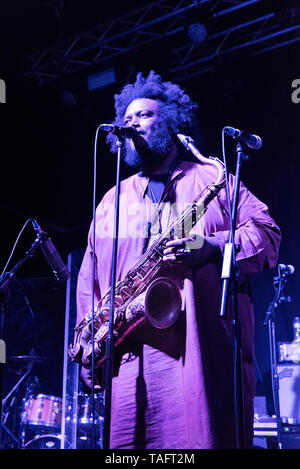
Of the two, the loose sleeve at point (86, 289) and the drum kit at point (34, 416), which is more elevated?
the loose sleeve at point (86, 289)

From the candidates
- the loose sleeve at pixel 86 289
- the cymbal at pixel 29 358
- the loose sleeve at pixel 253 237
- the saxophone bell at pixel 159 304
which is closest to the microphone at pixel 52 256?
the loose sleeve at pixel 86 289

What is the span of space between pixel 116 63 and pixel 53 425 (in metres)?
5.36

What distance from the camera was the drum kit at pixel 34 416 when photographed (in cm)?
686

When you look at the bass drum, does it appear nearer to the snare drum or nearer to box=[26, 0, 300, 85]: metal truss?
the snare drum

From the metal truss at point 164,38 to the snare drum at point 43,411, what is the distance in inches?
186

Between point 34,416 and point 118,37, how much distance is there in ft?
18.2

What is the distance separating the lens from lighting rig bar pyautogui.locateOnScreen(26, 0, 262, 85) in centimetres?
711

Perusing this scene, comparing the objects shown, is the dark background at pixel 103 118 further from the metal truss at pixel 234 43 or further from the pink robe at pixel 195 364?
the pink robe at pixel 195 364

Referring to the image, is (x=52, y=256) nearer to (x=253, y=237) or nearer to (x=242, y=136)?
(x=253, y=237)

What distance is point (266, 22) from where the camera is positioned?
7375 mm

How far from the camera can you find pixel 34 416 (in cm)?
750

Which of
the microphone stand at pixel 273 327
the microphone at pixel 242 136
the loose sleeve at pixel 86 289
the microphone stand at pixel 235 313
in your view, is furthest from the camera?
the microphone stand at pixel 273 327
